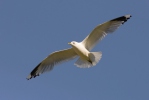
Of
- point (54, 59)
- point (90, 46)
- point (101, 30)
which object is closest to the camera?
point (101, 30)

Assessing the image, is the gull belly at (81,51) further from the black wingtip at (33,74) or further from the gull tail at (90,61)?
the black wingtip at (33,74)

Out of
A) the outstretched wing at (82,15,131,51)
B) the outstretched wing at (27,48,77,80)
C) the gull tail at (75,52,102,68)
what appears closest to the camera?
the gull tail at (75,52,102,68)

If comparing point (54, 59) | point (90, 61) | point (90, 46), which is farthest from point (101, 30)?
point (54, 59)

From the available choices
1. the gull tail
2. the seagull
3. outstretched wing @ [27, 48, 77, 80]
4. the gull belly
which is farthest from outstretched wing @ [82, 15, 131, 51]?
outstretched wing @ [27, 48, 77, 80]

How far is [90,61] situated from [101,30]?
3.37 ft

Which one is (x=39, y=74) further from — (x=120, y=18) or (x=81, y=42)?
(x=120, y=18)

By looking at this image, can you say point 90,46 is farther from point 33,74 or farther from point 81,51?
point 33,74

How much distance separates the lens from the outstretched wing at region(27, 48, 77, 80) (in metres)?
16.1

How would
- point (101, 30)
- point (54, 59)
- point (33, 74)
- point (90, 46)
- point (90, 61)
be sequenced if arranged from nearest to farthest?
point (90, 61), point (101, 30), point (90, 46), point (54, 59), point (33, 74)

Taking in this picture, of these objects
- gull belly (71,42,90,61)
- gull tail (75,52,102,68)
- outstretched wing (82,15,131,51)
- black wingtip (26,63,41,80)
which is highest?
black wingtip (26,63,41,80)

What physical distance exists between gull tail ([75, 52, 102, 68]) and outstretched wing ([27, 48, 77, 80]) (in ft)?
2.19

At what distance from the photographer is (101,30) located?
15461 mm

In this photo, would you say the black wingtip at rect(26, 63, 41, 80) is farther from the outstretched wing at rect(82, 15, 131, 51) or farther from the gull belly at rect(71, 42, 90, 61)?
the outstretched wing at rect(82, 15, 131, 51)

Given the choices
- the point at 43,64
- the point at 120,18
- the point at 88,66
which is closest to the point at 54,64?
the point at 43,64
